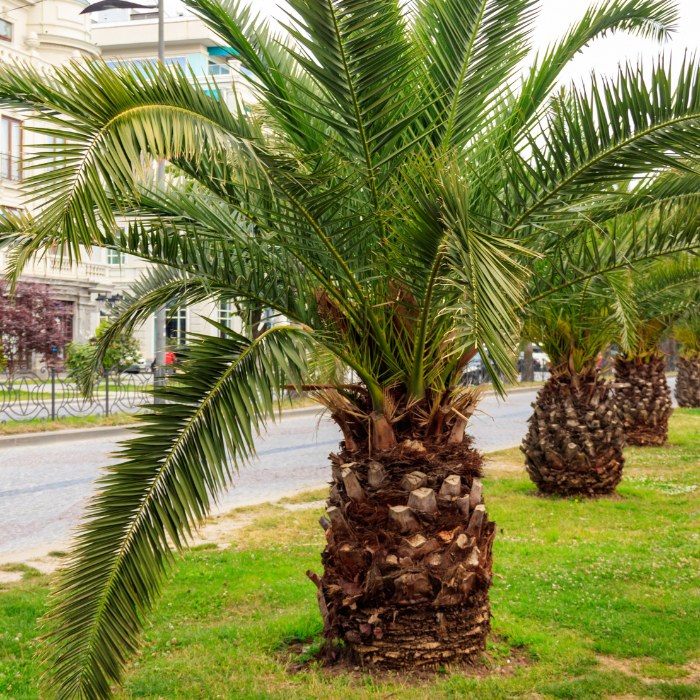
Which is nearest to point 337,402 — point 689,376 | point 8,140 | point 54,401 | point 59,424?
point 59,424

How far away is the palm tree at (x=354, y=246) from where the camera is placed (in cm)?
281

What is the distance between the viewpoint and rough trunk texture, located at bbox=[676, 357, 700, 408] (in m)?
21.4

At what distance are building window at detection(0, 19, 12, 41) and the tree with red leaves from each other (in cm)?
1645

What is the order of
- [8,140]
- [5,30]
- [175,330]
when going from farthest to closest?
[5,30] < [8,140] < [175,330]

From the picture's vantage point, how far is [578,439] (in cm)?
874

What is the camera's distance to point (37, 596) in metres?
5.17

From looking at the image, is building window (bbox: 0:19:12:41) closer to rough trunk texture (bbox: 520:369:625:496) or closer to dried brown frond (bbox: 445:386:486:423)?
rough trunk texture (bbox: 520:369:625:496)

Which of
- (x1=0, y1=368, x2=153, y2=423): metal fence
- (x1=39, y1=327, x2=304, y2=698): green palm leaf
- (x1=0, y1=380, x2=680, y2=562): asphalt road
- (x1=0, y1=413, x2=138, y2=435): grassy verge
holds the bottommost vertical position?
(x1=0, y1=380, x2=680, y2=562): asphalt road

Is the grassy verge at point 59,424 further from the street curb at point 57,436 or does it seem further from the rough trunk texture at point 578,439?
the rough trunk texture at point 578,439

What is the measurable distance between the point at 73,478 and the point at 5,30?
1197 inches

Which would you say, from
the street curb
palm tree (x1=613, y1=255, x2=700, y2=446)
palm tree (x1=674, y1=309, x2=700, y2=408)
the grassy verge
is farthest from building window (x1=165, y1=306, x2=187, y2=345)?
palm tree (x1=674, y1=309, x2=700, y2=408)

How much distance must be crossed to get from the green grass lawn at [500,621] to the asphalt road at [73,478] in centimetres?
95

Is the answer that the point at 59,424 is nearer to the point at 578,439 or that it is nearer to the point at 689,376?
the point at 578,439

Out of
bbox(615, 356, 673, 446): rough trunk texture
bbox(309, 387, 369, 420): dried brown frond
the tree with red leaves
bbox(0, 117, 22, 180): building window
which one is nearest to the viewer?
bbox(309, 387, 369, 420): dried brown frond
